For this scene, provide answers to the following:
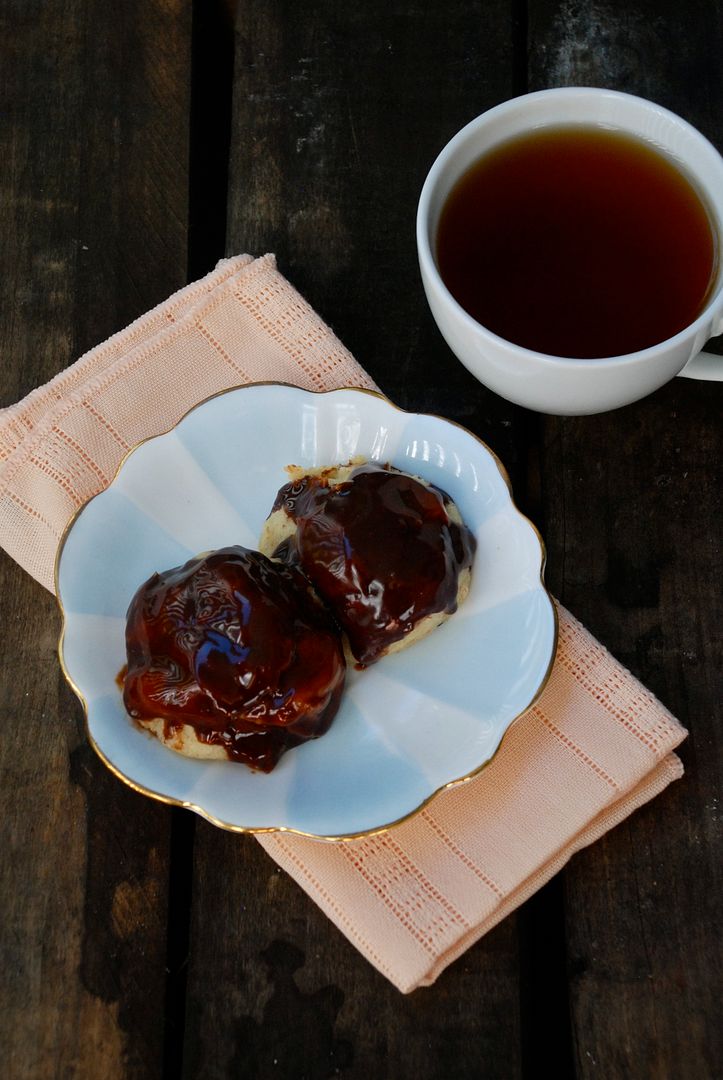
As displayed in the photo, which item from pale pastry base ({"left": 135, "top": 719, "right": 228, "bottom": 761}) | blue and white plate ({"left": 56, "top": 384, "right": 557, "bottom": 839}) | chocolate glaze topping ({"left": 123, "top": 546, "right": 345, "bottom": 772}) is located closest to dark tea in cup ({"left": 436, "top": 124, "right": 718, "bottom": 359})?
blue and white plate ({"left": 56, "top": 384, "right": 557, "bottom": 839})

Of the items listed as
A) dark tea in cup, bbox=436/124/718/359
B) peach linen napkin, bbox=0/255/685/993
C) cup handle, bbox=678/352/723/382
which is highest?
dark tea in cup, bbox=436/124/718/359

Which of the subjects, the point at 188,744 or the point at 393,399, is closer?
the point at 188,744

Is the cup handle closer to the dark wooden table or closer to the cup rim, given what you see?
the cup rim

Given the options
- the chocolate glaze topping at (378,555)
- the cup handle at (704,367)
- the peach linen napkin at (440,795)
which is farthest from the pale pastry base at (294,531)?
the cup handle at (704,367)

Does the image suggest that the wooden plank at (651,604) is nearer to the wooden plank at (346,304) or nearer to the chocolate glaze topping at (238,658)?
the wooden plank at (346,304)

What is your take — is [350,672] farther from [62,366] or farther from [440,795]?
[62,366]

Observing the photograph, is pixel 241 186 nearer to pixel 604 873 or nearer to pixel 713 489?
pixel 713 489

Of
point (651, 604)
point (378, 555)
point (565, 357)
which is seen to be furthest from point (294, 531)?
point (651, 604)
